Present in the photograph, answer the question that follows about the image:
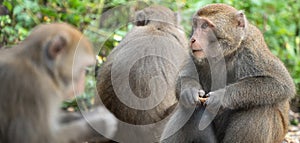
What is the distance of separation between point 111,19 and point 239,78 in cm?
229

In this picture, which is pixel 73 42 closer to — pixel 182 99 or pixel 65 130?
pixel 65 130

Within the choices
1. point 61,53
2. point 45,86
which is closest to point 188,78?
point 61,53

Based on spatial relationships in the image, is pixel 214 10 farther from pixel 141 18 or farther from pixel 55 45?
pixel 55 45

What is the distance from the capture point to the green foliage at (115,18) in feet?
27.0

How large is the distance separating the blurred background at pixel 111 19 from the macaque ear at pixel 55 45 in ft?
6.39

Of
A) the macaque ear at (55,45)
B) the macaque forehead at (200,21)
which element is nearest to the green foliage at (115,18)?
the macaque forehead at (200,21)

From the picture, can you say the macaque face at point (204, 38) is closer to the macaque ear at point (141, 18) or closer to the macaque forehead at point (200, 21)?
the macaque forehead at point (200, 21)

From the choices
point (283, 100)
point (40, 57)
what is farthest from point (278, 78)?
point (40, 57)

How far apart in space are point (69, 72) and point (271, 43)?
6.80m

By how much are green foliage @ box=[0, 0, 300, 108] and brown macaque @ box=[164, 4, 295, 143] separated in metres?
1.35

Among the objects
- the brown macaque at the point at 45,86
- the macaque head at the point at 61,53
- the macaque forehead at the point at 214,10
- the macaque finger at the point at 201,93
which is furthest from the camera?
the macaque finger at the point at 201,93

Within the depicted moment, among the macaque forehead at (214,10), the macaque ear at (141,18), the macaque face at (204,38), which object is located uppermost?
the macaque forehead at (214,10)

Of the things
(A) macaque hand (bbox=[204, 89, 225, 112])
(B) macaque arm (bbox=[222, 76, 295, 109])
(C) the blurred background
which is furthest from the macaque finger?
(C) the blurred background

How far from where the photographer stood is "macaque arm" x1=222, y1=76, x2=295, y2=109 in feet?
20.1
